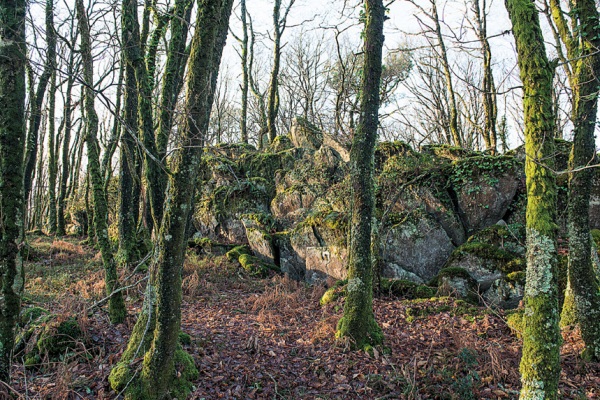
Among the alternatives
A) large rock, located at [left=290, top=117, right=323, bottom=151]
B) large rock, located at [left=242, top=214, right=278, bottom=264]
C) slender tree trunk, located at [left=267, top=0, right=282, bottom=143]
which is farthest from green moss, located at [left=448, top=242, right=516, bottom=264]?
slender tree trunk, located at [left=267, top=0, right=282, bottom=143]

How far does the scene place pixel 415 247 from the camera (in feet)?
31.9

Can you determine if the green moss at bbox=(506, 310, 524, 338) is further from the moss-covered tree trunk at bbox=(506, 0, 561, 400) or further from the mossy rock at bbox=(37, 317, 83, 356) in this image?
the mossy rock at bbox=(37, 317, 83, 356)

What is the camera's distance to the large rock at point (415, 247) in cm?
959

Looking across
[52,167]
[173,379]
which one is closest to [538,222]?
[173,379]

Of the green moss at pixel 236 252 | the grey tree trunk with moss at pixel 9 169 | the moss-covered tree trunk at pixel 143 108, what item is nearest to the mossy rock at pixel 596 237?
the green moss at pixel 236 252

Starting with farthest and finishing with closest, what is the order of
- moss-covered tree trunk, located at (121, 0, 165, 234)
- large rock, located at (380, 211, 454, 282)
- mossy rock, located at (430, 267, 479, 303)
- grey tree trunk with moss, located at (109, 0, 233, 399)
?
large rock, located at (380, 211, 454, 282) < moss-covered tree trunk, located at (121, 0, 165, 234) < mossy rock, located at (430, 267, 479, 303) < grey tree trunk with moss, located at (109, 0, 233, 399)

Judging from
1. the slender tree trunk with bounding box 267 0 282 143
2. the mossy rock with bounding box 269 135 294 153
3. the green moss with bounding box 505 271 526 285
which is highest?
the slender tree trunk with bounding box 267 0 282 143

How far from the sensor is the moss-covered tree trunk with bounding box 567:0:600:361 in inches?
204

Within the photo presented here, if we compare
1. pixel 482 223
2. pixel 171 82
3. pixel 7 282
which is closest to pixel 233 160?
pixel 171 82

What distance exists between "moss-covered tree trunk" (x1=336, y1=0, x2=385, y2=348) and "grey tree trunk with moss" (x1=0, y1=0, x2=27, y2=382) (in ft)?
14.3

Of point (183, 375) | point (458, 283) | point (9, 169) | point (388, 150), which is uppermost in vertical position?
point (388, 150)

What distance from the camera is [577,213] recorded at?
17.8 feet

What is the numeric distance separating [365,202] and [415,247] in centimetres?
451

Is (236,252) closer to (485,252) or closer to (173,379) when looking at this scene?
(485,252)
